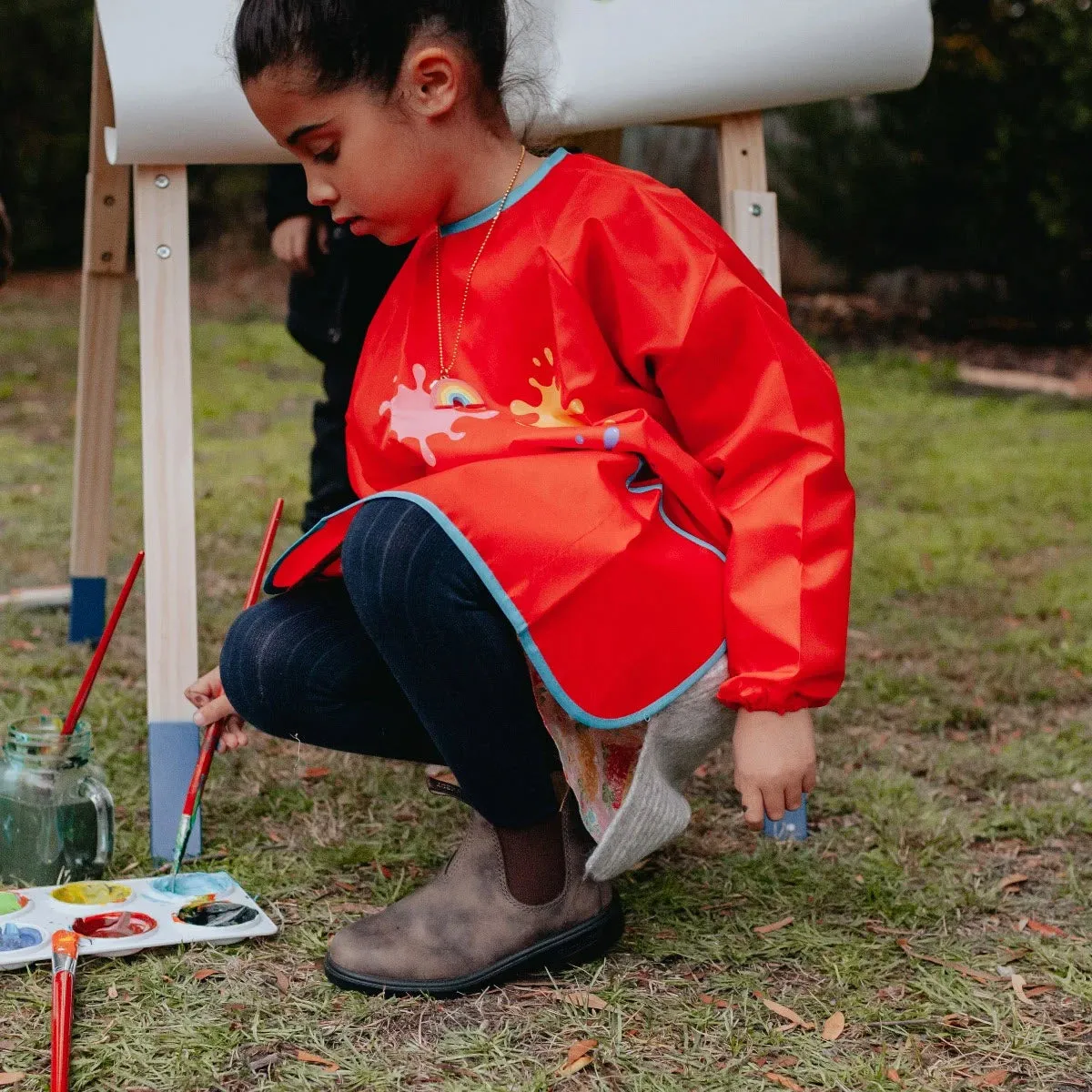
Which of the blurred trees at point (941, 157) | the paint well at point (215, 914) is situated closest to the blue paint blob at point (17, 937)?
the paint well at point (215, 914)

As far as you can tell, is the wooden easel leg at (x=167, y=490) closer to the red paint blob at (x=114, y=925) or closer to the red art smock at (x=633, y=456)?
the red paint blob at (x=114, y=925)

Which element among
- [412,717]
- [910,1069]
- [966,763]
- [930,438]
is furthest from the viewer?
[930,438]

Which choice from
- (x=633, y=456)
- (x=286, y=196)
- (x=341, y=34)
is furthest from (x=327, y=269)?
(x=633, y=456)

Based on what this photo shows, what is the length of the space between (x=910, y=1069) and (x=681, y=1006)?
0.77 ft

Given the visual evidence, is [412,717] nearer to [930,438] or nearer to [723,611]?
[723,611]

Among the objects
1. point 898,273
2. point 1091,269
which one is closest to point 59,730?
point 1091,269

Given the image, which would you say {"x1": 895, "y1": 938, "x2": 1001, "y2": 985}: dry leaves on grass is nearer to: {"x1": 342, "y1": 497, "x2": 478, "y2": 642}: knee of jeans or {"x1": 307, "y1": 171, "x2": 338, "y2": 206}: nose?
{"x1": 342, "y1": 497, "x2": 478, "y2": 642}: knee of jeans

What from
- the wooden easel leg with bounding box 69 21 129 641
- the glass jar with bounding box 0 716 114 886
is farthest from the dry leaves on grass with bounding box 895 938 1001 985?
the wooden easel leg with bounding box 69 21 129 641

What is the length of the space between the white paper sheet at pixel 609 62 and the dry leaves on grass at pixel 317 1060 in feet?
3.37

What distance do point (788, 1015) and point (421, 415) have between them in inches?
27.9

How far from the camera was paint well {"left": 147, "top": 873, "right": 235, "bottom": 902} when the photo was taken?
166 centimetres

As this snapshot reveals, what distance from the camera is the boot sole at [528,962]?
4.91ft

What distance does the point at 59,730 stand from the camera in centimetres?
176

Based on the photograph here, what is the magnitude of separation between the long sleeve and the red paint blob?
68 centimetres
